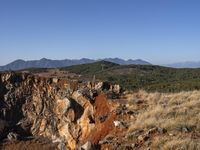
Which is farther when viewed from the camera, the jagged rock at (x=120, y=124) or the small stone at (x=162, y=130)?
the jagged rock at (x=120, y=124)

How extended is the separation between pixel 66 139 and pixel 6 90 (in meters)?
10.8

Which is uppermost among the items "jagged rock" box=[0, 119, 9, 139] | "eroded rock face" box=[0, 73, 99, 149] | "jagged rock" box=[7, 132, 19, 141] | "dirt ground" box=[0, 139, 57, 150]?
"eroded rock face" box=[0, 73, 99, 149]

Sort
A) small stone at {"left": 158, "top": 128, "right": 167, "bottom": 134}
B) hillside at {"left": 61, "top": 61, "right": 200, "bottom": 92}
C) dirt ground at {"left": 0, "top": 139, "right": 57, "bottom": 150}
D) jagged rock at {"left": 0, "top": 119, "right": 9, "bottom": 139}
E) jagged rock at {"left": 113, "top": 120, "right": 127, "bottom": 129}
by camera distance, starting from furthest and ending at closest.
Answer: hillside at {"left": 61, "top": 61, "right": 200, "bottom": 92} < jagged rock at {"left": 0, "top": 119, "right": 9, "bottom": 139} < dirt ground at {"left": 0, "top": 139, "right": 57, "bottom": 150} < jagged rock at {"left": 113, "top": 120, "right": 127, "bottom": 129} < small stone at {"left": 158, "top": 128, "right": 167, "bottom": 134}

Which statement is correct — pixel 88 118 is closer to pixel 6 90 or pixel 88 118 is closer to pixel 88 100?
pixel 88 100

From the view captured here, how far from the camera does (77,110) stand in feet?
79.3

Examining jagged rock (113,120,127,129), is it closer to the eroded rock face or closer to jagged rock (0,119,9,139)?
the eroded rock face

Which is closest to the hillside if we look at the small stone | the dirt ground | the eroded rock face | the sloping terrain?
the eroded rock face

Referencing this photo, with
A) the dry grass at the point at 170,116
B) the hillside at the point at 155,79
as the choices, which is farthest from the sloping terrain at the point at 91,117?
the hillside at the point at 155,79

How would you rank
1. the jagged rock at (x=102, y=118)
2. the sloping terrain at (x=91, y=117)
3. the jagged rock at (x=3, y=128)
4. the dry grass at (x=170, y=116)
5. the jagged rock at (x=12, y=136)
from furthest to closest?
the jagged rock at (x=3, y=128), the jagged rock at (x=12, y=136), the jagged rock at (x=102, y=118), the sloping terrain at (x=91, y=117), the dry grass at (x=170, y=116)

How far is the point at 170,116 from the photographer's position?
17.2 m

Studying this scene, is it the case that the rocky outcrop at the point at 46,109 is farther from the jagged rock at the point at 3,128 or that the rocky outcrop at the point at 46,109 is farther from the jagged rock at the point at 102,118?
the jagged rock at the point at 102,118

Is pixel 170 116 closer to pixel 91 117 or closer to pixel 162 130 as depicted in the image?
pixel 162 130

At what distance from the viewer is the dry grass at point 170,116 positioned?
43.4 feet

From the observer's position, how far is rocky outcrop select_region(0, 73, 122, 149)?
2362cm
